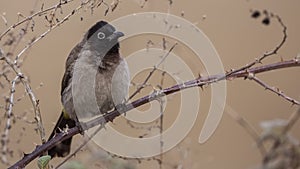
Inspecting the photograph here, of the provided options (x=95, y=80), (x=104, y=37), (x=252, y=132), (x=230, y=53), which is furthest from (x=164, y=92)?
(x=230, y=53)

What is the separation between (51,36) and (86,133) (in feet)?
4.44

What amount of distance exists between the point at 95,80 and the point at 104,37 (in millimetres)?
199

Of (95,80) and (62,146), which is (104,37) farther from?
(62,146)

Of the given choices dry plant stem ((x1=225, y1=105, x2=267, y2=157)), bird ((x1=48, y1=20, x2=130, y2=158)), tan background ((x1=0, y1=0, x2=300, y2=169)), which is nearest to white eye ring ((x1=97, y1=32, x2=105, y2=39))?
bird ((x1=48, y1=20, x2=130, y2=158))

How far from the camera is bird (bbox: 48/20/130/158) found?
2010 mm

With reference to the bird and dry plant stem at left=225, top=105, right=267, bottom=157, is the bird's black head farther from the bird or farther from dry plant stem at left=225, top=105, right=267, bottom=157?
dry plant stem at left=225, top=105, right=267, bottom=157

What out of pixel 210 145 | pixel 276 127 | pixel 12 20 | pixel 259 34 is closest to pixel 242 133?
pixel 210 145

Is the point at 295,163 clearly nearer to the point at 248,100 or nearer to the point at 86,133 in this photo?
the point at 86,133

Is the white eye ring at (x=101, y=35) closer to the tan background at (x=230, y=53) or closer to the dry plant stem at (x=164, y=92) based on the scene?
the dry plant stem at (x=164, y=92)

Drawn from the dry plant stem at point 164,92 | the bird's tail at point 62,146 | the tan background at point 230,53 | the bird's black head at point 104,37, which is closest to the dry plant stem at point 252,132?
the dry plant stem at point 164,92

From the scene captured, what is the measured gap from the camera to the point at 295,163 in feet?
1.72

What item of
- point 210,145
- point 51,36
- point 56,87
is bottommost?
point 210,145

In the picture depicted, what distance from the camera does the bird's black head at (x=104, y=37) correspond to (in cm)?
204

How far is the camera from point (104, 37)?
2115mm
